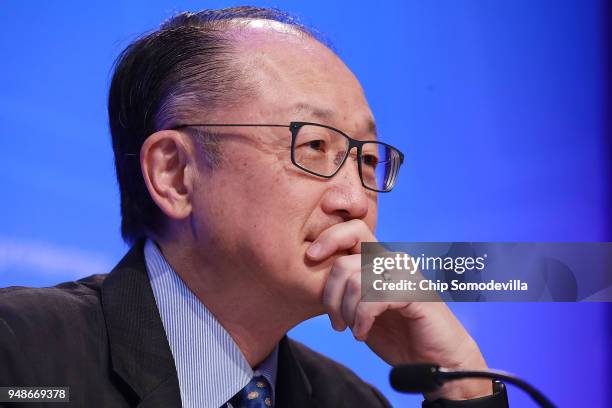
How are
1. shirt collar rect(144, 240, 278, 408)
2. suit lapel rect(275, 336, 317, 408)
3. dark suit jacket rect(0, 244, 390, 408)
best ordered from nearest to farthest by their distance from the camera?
dark suit jacket rect(0, 244, 390, 408) < shirt collar rect(144, 240, 278, 408) < suit lapel rect(275, 336, 317, 408)

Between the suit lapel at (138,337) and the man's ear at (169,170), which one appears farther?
the man's ear at (169,170)

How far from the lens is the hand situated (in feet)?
4.50

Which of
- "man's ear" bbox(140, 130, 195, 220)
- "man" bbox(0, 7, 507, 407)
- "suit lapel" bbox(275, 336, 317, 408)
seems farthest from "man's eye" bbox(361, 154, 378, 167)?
"suit lapel" bbox(275, 336, 317, 408)

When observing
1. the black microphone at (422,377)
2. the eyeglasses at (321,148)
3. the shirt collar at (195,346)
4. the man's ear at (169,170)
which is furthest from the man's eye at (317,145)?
the black microphone at (422,377)

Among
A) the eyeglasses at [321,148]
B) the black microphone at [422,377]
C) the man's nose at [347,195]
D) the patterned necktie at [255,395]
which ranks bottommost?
the patterned necktie at [255,395]

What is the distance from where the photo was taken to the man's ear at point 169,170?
1.50m

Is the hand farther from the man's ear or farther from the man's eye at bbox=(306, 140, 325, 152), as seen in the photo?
the man's ear

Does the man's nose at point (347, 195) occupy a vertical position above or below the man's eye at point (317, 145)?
below

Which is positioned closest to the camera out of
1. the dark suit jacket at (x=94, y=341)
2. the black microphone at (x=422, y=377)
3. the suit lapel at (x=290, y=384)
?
the black microphone at (x=422, y=377)

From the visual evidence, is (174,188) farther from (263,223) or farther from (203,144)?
(263,223)

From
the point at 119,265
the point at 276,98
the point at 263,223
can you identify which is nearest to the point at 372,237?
the point at 263,223

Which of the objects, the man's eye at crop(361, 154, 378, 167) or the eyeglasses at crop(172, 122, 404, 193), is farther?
the man's eye at crop(361, 154, 378, 167)

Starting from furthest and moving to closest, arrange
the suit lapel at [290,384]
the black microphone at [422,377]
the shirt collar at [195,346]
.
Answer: the suit lapel at [290,384]
the shirt collar at [195,346]
the black microphone at [422,377]

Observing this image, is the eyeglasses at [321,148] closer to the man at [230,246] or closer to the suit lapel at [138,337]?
the man at [230,246]
